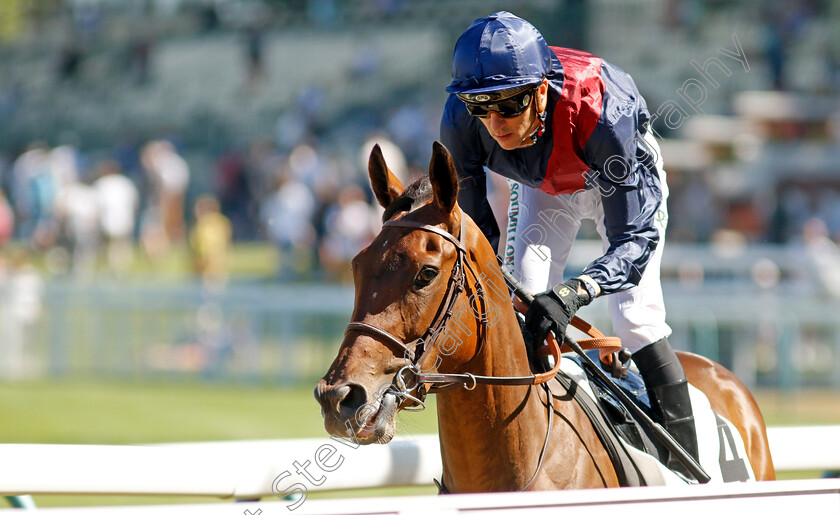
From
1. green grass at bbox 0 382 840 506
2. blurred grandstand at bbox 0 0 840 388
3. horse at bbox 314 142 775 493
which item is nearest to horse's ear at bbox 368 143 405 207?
horse at bbox 314 142 775 493

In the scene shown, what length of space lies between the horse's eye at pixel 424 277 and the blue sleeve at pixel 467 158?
2.38ft

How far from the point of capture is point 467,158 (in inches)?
123

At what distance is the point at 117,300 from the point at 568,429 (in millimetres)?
7222

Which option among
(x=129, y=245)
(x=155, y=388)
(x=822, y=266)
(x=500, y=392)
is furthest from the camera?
(x=129, y=245)

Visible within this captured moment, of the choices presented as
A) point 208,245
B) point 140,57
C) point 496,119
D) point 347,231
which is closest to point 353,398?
point 496,119

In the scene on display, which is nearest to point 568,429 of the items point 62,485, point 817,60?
point 62,485

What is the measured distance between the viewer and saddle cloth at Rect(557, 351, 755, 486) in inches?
117

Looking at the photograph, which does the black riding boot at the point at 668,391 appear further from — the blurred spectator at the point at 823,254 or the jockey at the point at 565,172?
the blurred spectator at the point at 823,254

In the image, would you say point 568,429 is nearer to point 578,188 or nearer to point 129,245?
point 578,188

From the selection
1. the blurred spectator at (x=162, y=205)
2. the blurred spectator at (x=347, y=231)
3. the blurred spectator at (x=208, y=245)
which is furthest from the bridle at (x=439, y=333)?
the blurred spectator at (x=162, y=205)

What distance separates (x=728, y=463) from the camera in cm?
327

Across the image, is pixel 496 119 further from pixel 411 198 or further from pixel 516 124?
pixel 411 198

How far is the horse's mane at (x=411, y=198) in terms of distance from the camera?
8.38ft

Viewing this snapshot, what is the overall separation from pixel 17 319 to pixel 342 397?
313 inches
